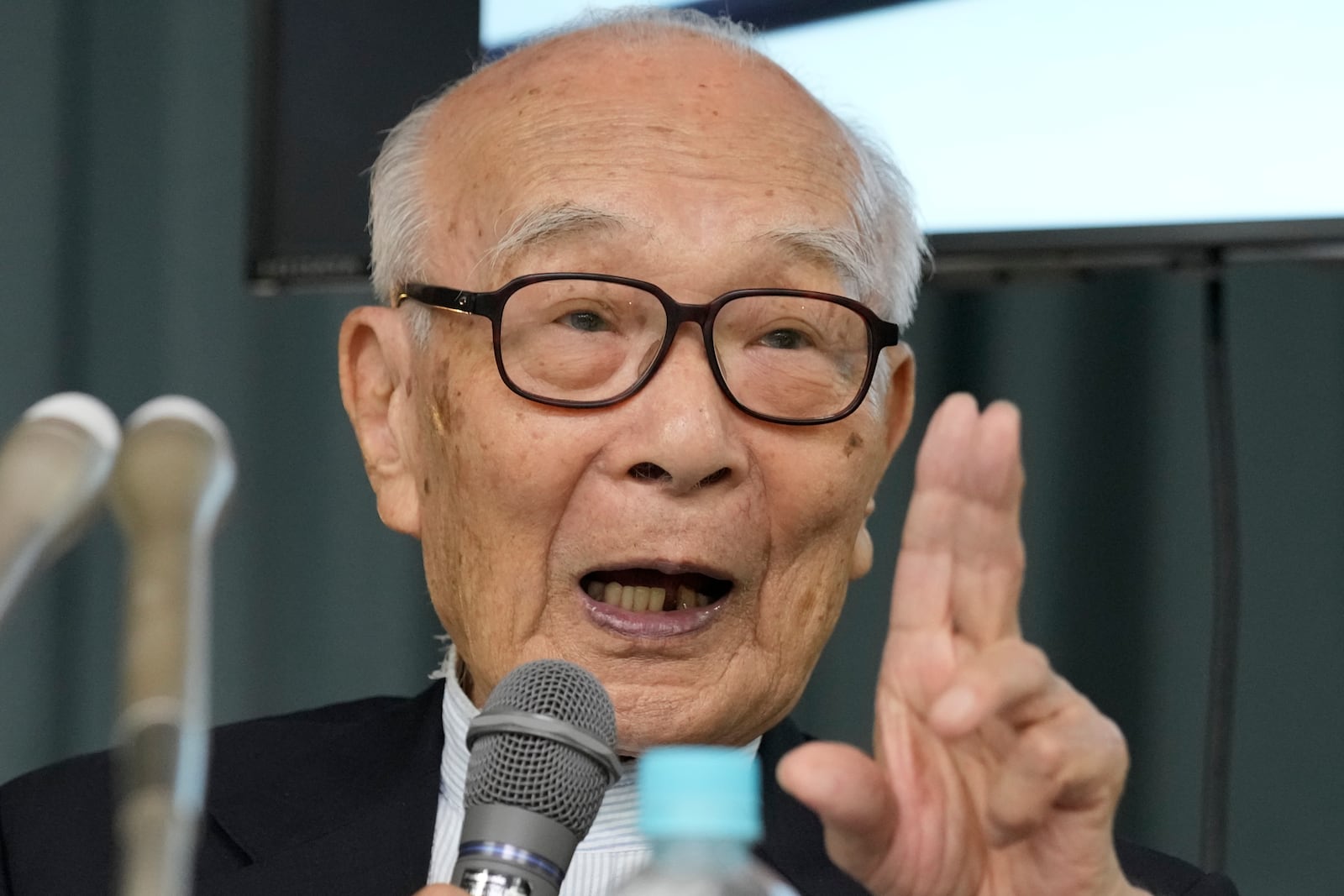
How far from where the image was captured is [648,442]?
1.48m

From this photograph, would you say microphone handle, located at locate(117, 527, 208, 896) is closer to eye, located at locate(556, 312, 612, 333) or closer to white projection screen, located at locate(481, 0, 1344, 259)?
eye, located at locate(556, 312, 612, 333)

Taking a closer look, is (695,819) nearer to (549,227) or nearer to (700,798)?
(700,798)

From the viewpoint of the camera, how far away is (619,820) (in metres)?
1.62

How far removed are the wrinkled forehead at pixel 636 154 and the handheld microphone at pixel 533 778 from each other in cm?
66

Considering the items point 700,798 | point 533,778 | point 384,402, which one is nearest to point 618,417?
point 384,402

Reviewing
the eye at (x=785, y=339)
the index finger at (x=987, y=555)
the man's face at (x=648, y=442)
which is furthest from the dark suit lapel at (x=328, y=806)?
the index finger at (x=987, y=555)

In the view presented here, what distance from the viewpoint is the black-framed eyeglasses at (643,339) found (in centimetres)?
152

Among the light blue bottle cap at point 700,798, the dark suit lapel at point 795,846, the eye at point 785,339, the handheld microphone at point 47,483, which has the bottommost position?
the dark suit lapel at point 795,846

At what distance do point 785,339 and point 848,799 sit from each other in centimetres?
69

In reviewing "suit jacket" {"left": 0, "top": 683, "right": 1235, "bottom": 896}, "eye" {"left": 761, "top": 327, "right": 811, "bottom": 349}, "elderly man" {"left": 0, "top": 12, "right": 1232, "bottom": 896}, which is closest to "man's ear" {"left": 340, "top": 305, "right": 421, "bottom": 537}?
"elderly man" {"left": 0, "top": 12, "right": 1232, "bottom": 896}

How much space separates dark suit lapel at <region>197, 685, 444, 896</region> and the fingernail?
82 centimetres

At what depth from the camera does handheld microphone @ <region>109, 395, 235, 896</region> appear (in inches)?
25.7

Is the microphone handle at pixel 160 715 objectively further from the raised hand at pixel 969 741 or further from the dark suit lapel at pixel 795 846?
the dark suit lapel at pixel 795 846

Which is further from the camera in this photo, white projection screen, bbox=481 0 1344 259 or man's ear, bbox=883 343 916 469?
white projection screen, bbox=481 0 1344 259
